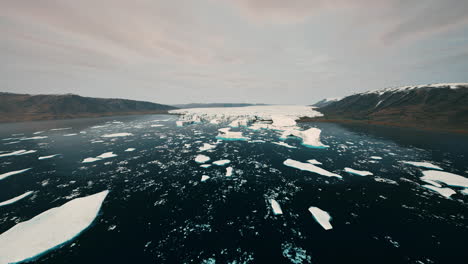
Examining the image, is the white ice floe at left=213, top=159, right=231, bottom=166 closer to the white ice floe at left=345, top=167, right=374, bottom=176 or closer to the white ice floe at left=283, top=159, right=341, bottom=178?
the white ice floe at left=283, top=159, right=341, bottom=178

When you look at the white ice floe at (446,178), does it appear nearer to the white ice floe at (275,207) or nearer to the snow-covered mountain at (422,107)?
the white ice floe at (275,207)

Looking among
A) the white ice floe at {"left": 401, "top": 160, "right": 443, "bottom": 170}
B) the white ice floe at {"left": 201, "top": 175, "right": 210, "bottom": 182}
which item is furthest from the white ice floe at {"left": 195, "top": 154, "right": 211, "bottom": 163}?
the white ice floe at {"left": 401, "top": 160, "right": 443, "bottom": 170}

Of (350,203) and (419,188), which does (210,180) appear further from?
(419,188)

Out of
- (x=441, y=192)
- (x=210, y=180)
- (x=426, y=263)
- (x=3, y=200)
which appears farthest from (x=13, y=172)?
(x=441, y=192)

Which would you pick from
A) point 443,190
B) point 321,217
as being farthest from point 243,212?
point 443,190

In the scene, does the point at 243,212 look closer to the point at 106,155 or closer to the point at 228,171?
the point at 228,171

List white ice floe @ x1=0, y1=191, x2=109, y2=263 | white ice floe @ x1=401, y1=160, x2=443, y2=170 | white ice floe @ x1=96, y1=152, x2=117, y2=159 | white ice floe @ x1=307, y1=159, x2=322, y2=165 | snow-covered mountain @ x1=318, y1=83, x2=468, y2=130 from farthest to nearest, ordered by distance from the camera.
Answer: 1. snow-covered mountain @ x1=318, y1=83, x2=468, y2=130
2. white ice floe @ x1=96, y1=152, x2=117, y2=159
3. white ice floe @ x1=307, y1=159, x2=322, y2=165
4. white ice floe @ x1=401, y1=160, x2=443, y2=170
5. white ice floe @ x1=0, y1=191, x2=109, y2=263

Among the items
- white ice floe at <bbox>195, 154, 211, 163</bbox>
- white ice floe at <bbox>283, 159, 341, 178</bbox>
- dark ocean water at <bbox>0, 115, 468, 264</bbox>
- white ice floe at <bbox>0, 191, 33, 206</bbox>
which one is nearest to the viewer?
dark ocean water at <bbox>0, 115, 468, 264</bbox>

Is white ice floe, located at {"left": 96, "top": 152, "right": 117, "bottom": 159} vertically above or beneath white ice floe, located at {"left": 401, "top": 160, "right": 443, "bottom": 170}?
above
